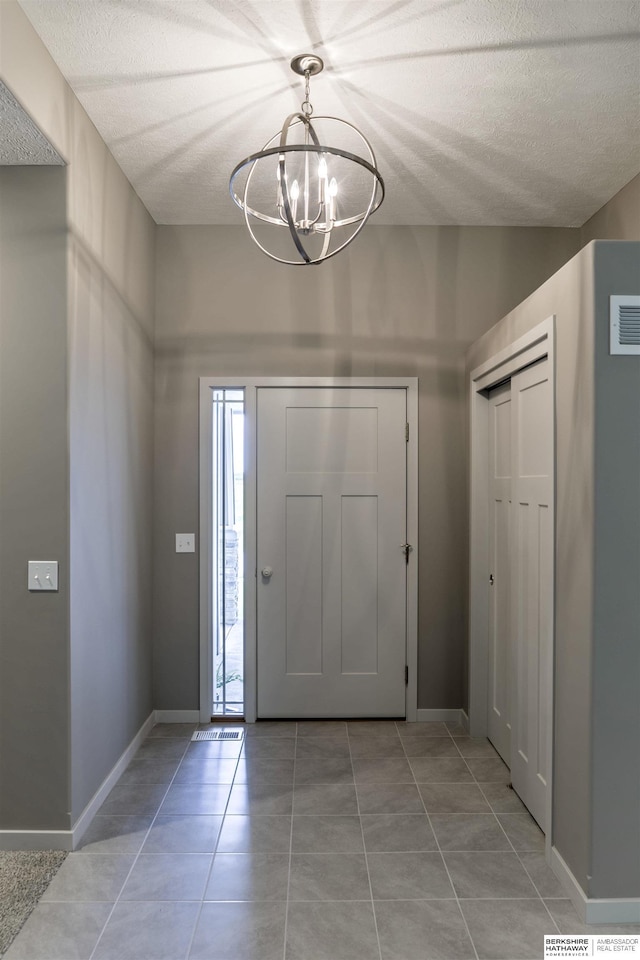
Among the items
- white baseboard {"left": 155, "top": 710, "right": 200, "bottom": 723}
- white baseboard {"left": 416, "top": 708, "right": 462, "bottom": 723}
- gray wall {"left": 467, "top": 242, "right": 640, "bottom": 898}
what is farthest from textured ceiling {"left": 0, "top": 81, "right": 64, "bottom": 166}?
white baseboard {"left": 416, "top": 708, "right": 462, "bottom": 723}

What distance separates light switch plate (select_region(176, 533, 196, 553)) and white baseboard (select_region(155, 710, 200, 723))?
92 cm

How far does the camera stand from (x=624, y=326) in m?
1.98

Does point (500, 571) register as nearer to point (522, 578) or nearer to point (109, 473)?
point (522, 578)

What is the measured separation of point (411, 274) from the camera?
3.68 m

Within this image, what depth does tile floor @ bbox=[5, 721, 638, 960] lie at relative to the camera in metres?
1.93

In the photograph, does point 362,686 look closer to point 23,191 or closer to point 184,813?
point 184,813

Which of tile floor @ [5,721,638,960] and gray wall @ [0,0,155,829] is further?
gray wall @ [0,0,155,829]

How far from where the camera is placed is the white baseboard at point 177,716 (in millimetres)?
3648

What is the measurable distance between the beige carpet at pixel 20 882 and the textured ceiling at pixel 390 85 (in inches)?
112

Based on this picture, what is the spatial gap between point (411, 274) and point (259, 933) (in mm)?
3172

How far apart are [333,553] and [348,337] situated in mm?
1245

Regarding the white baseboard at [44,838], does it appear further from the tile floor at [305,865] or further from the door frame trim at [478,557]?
the door frame trim at [478,557]

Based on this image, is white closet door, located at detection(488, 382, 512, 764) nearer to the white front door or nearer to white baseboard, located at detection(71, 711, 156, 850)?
the white front door

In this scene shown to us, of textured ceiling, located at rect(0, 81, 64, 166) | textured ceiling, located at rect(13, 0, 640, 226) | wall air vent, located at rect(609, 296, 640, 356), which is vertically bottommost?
wall air vent, located at rect(609, 296, 640, 356)
